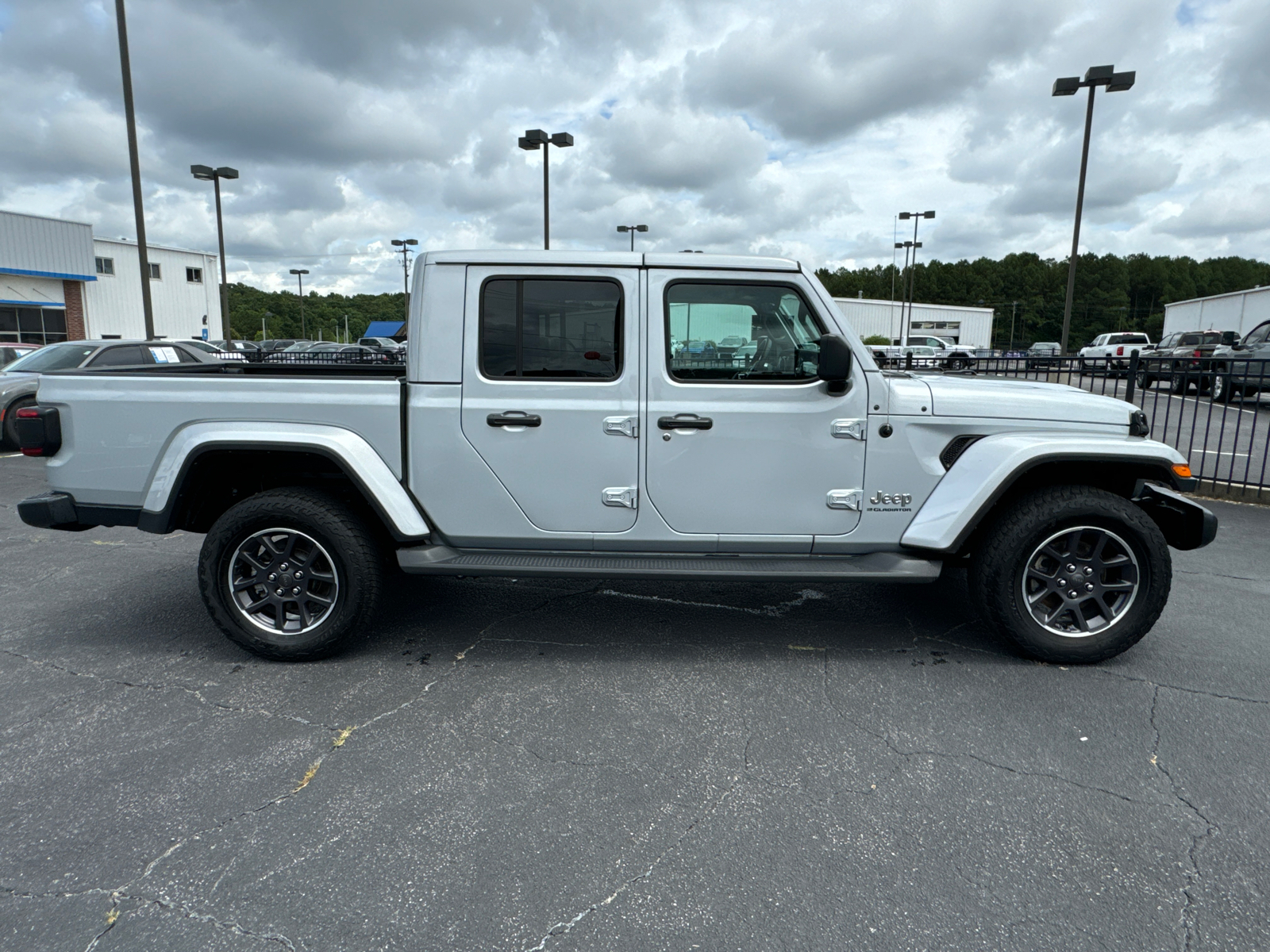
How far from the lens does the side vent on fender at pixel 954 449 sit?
3752 millimetres

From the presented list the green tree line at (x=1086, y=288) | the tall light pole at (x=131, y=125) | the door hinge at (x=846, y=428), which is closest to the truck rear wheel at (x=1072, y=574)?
the door hinge at (x=846, y=428)

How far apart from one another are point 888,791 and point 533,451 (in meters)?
2.09

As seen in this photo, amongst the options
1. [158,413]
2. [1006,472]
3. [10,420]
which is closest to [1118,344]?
[1006,472]

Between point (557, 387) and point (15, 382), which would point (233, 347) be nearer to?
point (15, 382)

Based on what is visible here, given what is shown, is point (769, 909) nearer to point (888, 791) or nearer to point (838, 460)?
point (888, 791)

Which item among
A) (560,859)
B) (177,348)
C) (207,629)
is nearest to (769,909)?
(560,859)

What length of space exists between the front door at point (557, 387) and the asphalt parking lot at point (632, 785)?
0.88 meters

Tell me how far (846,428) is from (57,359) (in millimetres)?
11772

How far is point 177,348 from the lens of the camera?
38.7 ft

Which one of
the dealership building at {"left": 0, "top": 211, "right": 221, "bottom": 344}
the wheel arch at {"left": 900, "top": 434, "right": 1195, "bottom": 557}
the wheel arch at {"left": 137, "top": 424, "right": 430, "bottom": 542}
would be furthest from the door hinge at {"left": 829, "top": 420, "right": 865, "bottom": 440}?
the dealership building at {"left": 0, "top": 211, "right": 221, "bottom": 344}

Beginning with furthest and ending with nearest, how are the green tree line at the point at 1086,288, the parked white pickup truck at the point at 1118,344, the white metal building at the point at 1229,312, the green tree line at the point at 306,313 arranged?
the green tree line at the point at 1086,288, the green tree line at the point at 306,313, the parked white pickup truck at the point at 1118,344, the white metal building at the point at 1229,312

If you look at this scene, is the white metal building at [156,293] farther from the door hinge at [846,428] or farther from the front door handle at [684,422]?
the door hinge at [846,428]

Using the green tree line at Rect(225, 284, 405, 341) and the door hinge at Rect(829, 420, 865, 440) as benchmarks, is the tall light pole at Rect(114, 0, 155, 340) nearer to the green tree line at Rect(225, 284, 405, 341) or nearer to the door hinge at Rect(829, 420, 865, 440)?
the door hinge at Rect(829, 420, 865, 440)

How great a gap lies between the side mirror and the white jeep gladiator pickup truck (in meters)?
0.18
